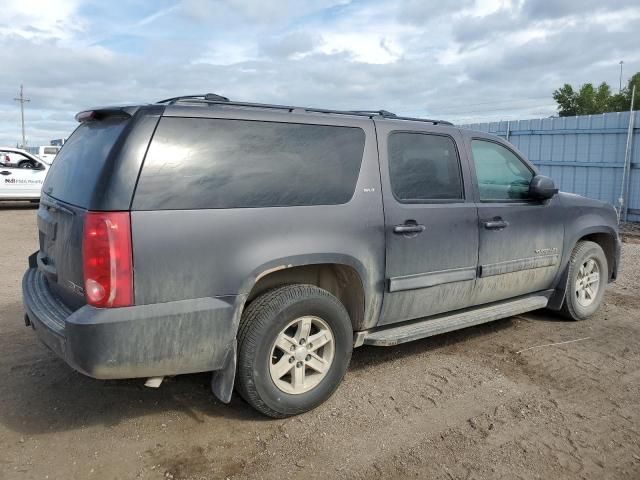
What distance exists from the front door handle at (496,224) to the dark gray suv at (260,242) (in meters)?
0.02

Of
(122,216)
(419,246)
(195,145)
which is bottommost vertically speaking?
(419,246)

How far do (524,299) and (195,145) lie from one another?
340 centimetres

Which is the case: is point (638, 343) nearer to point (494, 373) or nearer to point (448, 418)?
point (494, 373)

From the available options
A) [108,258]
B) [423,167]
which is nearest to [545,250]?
[423,167]

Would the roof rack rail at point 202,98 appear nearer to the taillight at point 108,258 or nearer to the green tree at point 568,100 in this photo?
the taillight at point 108,258

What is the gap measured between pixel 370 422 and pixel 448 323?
1.20 metres

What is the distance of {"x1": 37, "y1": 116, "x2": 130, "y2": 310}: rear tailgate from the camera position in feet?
9.61

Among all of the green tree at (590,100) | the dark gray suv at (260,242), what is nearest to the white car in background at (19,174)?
the dark gray suv at (260,242)

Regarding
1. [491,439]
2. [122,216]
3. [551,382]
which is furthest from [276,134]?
[551,382]

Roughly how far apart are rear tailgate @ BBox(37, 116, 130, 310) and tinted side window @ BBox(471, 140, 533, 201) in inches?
113

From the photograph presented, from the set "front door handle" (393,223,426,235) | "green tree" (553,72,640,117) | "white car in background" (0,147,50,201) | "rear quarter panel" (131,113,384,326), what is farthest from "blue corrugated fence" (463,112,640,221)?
"green tree" (553,72,640,117)

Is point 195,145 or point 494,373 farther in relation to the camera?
point 494,373

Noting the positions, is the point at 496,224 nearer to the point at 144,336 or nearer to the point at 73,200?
the point at 144,336

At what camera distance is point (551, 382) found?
4.02 meters
